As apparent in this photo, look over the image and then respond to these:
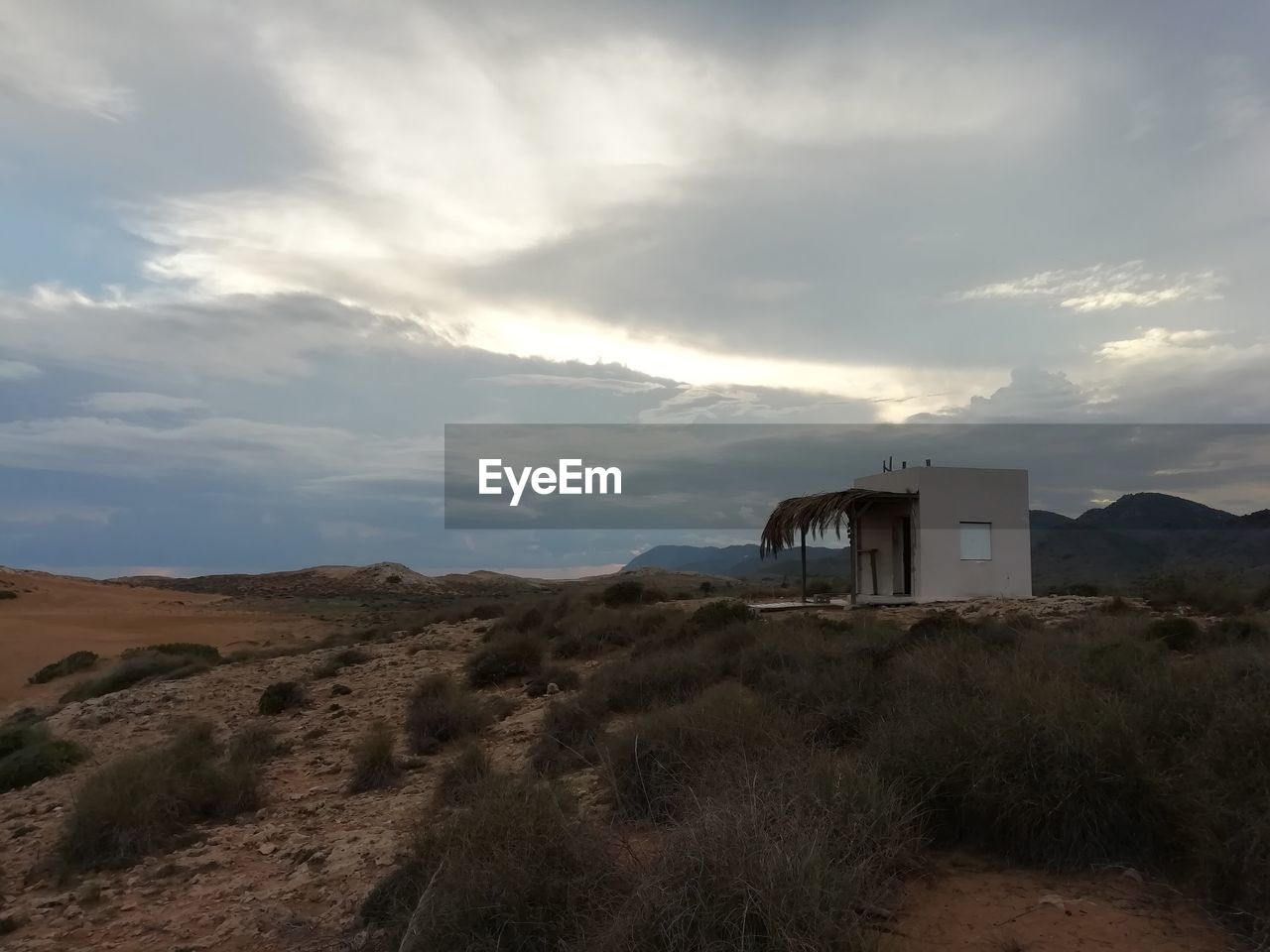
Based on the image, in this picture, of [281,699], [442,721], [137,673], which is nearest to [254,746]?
[442,721]

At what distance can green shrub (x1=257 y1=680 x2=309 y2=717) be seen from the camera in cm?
1460

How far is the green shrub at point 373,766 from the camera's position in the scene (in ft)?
32.0

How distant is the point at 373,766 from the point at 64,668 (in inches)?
762

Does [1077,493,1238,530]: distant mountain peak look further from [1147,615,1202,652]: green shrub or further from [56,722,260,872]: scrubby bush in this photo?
[56,722,260,872]: scrubby bush

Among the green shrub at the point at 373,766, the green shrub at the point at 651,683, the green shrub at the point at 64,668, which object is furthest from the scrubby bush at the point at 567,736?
the green shrub at the point at 64,668

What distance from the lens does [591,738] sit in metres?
9.34

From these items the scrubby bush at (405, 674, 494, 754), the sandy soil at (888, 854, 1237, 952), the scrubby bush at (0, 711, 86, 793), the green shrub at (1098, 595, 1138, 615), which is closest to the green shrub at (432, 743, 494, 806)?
the scrubby bush at (405, 674, 494, 754)

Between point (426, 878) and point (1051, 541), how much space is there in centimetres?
6191

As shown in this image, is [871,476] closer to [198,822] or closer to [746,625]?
[746,625]

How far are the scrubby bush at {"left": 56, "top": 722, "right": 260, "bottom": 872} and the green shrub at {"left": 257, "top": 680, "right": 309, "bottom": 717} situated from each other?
413 cm

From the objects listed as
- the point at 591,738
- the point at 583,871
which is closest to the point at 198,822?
the point at 591,738

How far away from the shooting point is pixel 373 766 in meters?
9.89

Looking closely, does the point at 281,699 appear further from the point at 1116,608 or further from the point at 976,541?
the point at 976,541

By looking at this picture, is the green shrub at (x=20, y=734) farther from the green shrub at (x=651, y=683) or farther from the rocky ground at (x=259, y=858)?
the green shrub at (x=651, y=683)
